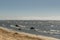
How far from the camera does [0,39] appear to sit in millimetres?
20703
